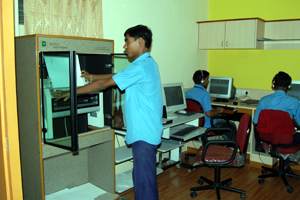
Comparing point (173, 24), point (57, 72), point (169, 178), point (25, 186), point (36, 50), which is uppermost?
point (173, 24)

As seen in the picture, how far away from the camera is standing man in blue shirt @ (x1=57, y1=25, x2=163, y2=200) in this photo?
2129 millimetres

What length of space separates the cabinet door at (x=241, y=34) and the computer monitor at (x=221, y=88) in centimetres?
56

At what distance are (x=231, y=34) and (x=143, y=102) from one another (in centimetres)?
300

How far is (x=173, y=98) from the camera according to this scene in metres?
3.66

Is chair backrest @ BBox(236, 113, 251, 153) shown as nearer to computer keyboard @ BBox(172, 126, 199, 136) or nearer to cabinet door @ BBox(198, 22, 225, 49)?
computer keyboard @ BBox(172, 126, 199, 136)

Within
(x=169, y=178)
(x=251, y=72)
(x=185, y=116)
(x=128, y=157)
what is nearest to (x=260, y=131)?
(x=185, y=116)

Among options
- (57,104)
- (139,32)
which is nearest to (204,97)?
(139,32)

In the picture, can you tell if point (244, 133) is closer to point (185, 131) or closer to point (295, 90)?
point (185, 131)

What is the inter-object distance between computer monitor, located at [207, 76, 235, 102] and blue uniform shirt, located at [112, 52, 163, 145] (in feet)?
8.68

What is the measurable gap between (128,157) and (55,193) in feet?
2.64

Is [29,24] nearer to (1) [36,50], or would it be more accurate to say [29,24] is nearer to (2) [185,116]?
(1) [36,50]

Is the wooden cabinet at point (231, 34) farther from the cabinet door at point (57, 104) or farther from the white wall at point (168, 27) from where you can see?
the cabinet door at point (57, 104)

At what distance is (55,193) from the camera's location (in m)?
2.81

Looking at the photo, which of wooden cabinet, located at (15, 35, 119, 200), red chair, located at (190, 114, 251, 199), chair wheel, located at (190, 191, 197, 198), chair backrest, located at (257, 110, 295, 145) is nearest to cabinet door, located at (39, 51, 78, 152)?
wooden cabinet, located at (15, 35, 119, 200)
